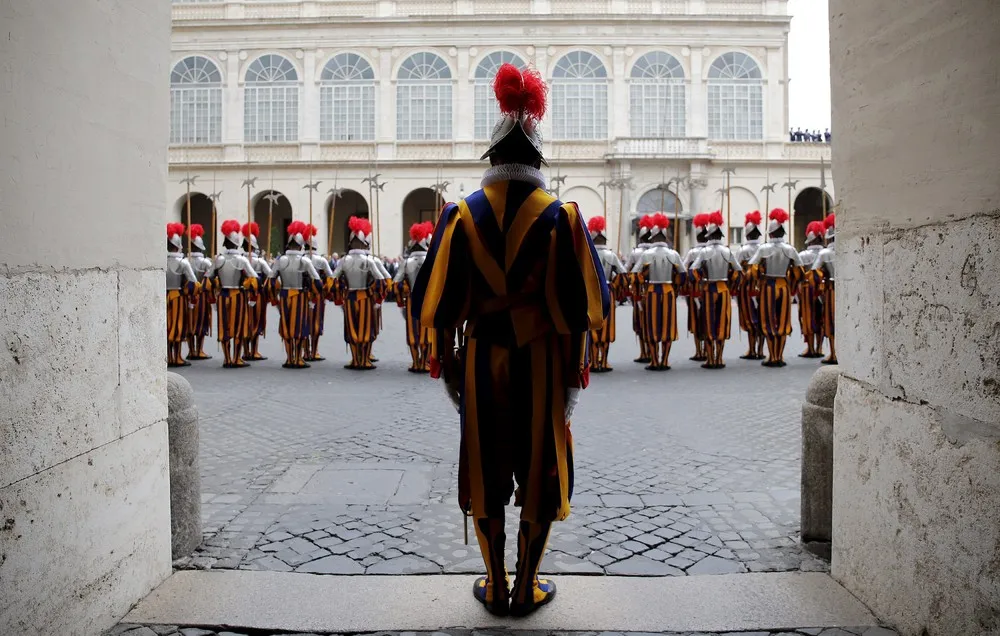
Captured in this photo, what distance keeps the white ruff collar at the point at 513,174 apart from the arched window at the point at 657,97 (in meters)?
32.1

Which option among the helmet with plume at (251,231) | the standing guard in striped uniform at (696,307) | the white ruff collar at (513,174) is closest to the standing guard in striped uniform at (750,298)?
the standing guard in striped uniform at (696,307)

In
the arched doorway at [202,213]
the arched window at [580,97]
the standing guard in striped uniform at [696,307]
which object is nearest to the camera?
the standing guard in striped uniform at [696,307]

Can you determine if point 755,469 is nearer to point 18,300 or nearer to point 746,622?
point 746,622

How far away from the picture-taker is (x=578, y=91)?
112ft

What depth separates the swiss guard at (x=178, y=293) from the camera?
11328 mm

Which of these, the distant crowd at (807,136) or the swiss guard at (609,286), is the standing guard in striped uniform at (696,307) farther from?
the distant crowd at (807,136)

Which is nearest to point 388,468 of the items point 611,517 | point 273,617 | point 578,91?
point 611,517

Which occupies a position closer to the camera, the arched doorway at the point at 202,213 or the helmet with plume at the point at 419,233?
the helmet with plume at the point at 419,233

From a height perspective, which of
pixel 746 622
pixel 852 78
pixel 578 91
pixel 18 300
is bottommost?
pixel 746 622

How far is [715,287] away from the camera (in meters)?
11.6

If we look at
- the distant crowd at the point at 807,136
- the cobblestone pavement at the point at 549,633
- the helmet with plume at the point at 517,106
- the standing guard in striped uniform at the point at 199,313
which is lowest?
the cobblestone pavement at the point at 549,633

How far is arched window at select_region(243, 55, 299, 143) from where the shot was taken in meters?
34.3

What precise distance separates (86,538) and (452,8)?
34643 millimetres

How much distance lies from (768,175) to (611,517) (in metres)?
31.9
